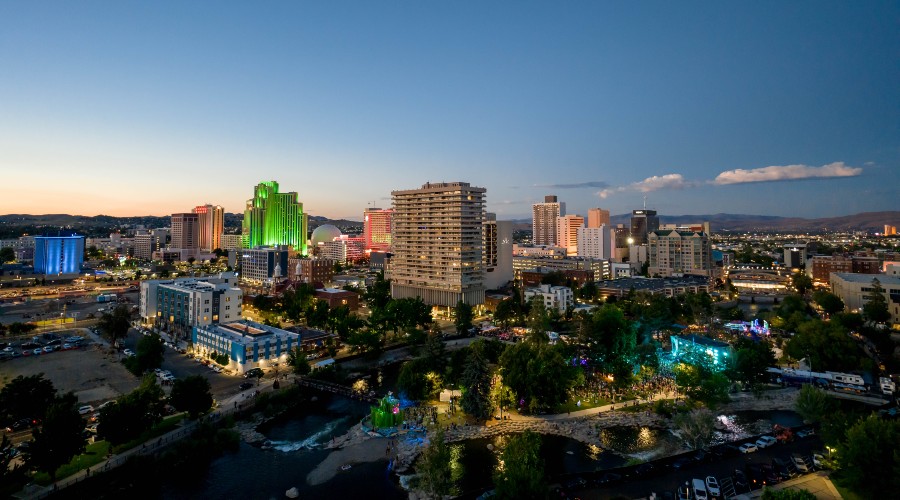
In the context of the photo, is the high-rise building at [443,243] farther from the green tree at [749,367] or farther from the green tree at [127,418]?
the green tree at [127,418]

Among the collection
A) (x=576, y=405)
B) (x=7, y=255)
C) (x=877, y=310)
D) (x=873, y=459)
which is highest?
(x=7, y=255)

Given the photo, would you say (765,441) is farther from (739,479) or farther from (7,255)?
(7,255)

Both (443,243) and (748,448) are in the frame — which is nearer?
(748,448)

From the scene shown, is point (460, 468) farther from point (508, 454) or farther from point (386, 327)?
point (386, 327)

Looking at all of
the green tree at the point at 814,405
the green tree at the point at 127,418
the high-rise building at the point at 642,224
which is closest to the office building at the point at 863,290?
the green tree at the point at 814,405

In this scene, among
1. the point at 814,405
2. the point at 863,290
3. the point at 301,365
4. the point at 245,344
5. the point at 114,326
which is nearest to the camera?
the point at 814,405

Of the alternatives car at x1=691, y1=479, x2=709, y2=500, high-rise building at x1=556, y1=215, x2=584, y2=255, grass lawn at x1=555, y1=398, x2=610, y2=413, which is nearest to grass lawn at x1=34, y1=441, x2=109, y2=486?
grass lawn at x1=555, y1=398, x2=610, y2=413

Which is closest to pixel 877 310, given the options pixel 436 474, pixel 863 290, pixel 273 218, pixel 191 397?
pixel 863 290
